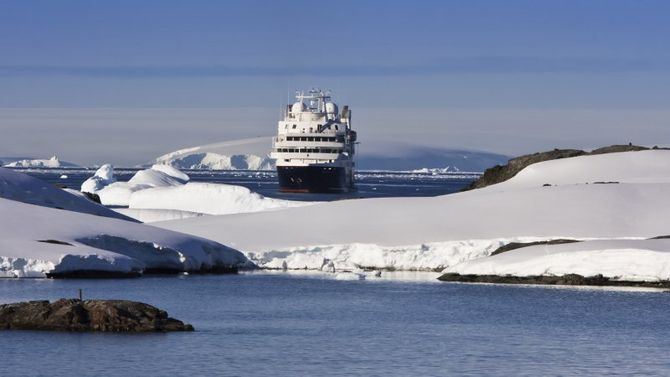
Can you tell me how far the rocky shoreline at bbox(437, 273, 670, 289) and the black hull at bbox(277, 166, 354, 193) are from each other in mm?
83134

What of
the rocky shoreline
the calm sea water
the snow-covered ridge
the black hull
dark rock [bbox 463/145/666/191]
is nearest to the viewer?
the calm sea water

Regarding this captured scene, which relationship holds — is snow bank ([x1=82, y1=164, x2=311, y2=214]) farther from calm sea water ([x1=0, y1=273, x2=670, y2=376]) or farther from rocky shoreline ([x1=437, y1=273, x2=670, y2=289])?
rocky shoreline ([x1=437, y1=273, x2=670, y2=289])

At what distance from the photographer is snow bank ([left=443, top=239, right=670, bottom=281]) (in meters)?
44.0

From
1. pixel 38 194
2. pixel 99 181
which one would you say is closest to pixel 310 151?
pixel 99 181

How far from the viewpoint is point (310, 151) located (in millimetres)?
131625

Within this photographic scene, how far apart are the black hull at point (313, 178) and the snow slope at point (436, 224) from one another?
225ft

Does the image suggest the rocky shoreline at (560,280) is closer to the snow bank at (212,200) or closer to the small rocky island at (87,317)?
the small rocky island at (87,317)

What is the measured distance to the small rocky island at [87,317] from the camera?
103 feet

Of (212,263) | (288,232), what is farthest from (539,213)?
(212,263)

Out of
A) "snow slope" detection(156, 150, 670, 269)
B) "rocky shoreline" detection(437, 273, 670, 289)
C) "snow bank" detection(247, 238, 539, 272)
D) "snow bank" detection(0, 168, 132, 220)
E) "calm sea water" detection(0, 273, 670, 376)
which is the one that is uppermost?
"snow bank" detection(0, 168, 132, 220)

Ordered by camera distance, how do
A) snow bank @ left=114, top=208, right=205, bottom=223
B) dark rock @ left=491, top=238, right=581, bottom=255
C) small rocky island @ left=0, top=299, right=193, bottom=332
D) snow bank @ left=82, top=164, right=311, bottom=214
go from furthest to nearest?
snow bank @ left=82, top=164, right=311, bottom=214, snow bank @ left=114, top=208, right=205, bottom=223, dark rock @ left=491, top=238, right=581, bottom=255, small rocky island @ left=0, top=299, right=193, bottom=332

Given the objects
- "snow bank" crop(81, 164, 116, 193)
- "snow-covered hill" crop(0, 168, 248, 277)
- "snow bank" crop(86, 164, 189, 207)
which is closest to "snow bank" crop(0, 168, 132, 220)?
"snow-covered hill" crop(0, 168, 248, 277)

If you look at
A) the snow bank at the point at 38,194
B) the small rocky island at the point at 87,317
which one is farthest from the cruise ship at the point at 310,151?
the small rocky island at the point at 87,317

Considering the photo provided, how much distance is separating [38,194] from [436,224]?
594 inches
